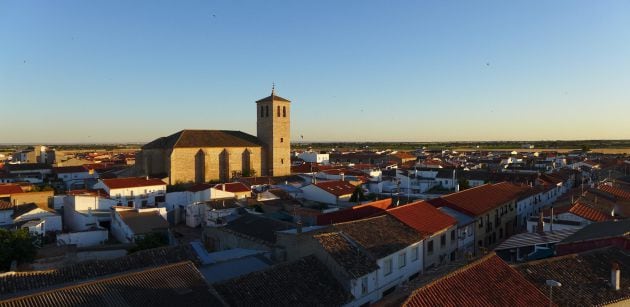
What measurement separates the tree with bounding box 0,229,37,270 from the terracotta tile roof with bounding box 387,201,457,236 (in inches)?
645

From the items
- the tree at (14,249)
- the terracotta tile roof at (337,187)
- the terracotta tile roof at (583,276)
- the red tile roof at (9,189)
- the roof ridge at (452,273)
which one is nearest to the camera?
the roof ridge at (452,273)

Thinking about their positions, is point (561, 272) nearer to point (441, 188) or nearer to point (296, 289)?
point (296, 289)

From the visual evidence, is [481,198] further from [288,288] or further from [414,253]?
[288,288]

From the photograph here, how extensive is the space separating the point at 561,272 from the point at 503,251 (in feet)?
16.1

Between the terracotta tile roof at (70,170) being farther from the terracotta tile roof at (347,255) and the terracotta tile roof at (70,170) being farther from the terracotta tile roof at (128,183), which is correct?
the terracotta tile roof at (347,255)

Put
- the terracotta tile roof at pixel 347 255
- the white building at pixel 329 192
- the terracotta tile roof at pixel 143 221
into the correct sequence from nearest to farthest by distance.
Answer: the terracotta tile roof at pixel 347 255
the terracotta tile roof at pixel 143 221
the white building at pixel 329 192

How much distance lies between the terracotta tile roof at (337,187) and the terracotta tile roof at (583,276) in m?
21.6

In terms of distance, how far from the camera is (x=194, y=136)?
183 feet

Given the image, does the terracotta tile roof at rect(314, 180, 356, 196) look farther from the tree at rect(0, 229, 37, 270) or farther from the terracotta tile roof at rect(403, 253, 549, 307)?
the terracotta tile roof at rect(403, 253, 549, 307)

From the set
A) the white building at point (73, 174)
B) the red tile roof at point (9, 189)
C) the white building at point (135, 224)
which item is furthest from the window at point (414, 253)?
the white building at point (73, 174)

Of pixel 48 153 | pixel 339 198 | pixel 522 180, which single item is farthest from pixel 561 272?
pixel 48 153

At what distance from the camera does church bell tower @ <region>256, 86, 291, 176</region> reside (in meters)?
59.4

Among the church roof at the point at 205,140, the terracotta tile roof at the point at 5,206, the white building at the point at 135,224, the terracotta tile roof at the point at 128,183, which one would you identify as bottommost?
the white building at the point at 135,224

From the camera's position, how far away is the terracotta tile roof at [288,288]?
42.4 feet
